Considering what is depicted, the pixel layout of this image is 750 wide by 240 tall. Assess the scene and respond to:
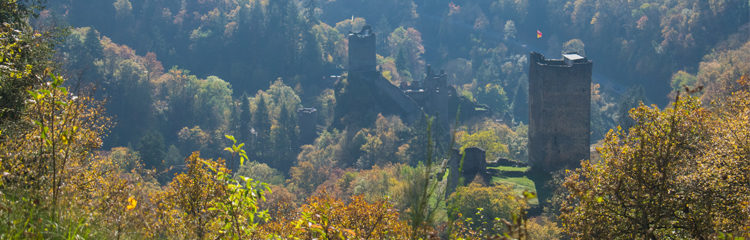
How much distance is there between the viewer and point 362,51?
83.4m

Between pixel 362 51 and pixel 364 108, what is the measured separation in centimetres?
693

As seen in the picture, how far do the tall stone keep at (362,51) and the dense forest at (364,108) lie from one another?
3170 millimetres

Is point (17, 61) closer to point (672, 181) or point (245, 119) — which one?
point (672, 181)

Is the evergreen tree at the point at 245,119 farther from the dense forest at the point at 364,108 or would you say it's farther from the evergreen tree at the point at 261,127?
the evergreen tree at the point at 261,127

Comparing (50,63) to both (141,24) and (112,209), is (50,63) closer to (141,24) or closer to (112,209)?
(112,209)

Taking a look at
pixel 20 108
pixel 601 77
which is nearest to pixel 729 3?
pixel 601 77

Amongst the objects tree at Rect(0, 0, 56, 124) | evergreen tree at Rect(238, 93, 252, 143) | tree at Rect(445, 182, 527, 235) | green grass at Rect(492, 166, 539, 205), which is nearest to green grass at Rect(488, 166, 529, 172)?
green grass at Rect(492, 166, 539, 205)

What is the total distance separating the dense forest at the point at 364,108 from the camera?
14.9 metres

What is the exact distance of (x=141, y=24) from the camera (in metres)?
125

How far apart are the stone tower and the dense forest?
2.38 metres

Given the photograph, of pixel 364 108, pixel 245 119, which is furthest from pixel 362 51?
A: pixel 245 119

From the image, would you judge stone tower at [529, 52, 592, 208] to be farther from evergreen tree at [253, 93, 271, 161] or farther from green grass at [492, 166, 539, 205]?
evergreen tree at [253, 93, 271, 161]

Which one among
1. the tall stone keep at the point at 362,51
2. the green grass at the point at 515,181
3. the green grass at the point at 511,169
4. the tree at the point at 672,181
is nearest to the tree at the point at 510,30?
the tall stone keep at the point at 362,51

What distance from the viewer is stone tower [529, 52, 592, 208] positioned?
4538 centimetres
